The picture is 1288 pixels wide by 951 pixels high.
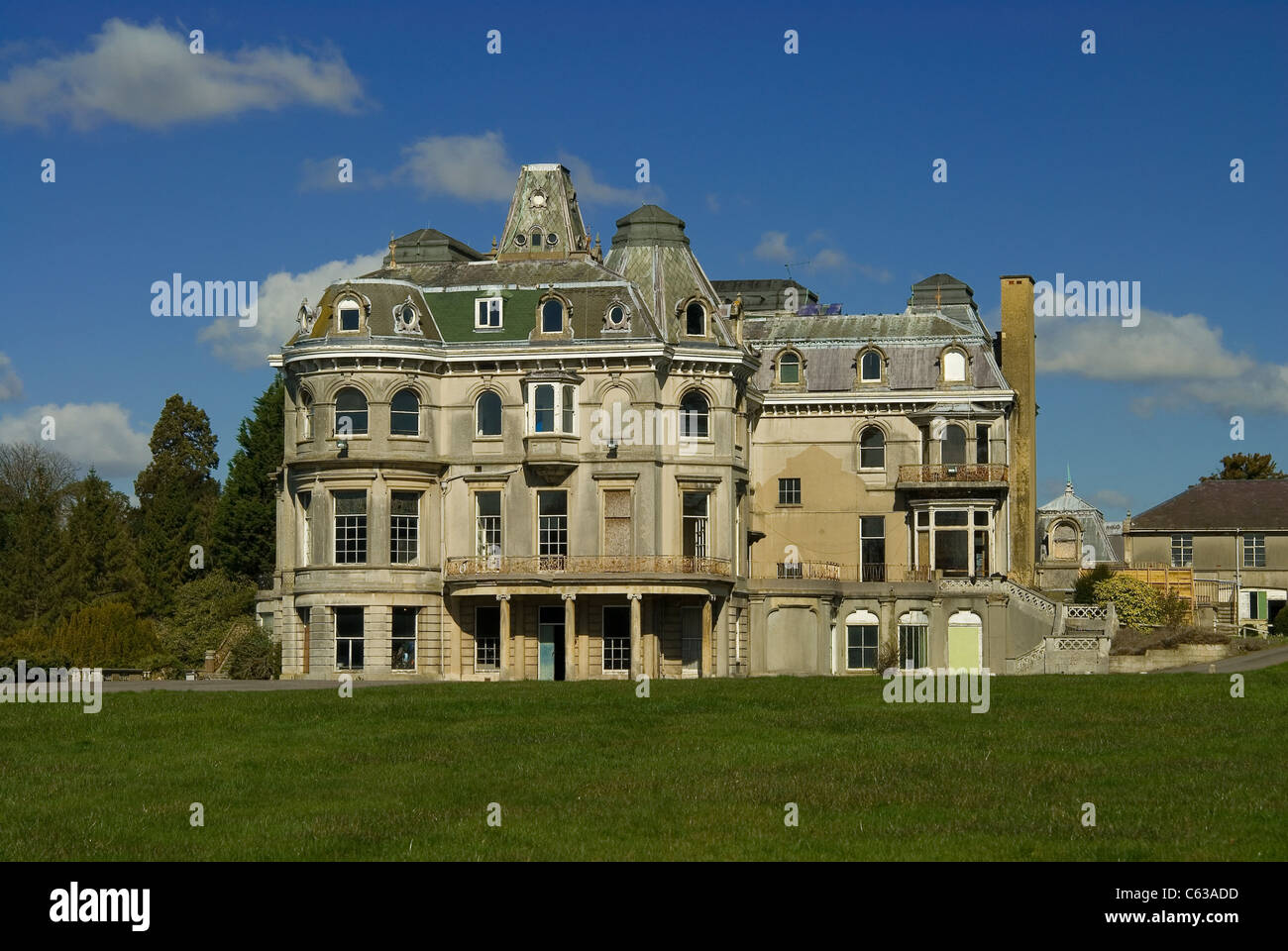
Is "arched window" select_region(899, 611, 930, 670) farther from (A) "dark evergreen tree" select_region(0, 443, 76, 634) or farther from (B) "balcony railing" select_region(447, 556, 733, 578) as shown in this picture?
(A) "dark evergreen tree" select_region(0, 443, 76, 634)

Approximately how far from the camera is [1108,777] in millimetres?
26625

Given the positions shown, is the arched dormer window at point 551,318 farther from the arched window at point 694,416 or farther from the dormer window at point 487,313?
the arched window at point 694,416

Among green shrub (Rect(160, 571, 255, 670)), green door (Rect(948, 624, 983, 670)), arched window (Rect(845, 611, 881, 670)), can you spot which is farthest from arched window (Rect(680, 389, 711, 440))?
green shrub (Rect(160, 571, 255, 670))

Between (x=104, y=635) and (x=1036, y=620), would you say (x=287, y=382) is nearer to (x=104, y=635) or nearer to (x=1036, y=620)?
(x=104, y=635)

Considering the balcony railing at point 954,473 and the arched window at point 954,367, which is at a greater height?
the arched window at point 954,367

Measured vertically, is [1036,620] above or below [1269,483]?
below

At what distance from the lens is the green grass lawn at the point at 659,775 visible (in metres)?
22.9

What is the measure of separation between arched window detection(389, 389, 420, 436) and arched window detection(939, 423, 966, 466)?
18248 mm

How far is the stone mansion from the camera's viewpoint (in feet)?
186

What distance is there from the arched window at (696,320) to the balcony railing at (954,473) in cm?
966

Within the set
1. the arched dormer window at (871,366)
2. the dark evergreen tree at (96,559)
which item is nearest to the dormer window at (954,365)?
the arched dormer window at (871,366)

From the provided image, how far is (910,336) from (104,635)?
31754 mm

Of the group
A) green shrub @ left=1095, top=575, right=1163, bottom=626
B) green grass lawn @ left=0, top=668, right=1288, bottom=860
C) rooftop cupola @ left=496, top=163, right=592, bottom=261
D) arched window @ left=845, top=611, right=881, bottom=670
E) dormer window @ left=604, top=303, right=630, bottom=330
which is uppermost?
rooftop cupola @ left=496, top=163, right=592, bottom=261
